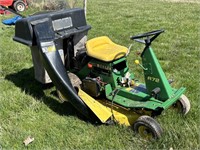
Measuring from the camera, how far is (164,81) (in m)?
3.23

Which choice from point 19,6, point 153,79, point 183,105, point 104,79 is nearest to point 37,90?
point 104,79

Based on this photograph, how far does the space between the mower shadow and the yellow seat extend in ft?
2.57

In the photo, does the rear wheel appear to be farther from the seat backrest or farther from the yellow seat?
the seat backrest

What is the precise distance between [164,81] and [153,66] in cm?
19

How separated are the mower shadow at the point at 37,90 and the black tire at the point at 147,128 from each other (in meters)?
0.81

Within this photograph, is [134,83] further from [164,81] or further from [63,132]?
[63,132]

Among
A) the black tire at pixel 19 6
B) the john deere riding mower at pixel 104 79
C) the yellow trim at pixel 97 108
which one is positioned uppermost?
the john deere riding mower at pixel 104 79

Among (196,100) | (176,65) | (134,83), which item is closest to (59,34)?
(134,83)

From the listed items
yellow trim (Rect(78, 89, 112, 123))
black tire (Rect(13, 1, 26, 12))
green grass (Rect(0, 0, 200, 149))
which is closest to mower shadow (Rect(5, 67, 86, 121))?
green grass (Rect(0, 0, 200, 149))

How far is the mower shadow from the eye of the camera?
3.96 metres

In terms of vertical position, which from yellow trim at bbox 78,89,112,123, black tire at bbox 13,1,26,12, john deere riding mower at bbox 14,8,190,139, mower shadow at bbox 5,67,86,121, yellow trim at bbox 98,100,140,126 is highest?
john deere riding mower at bbox 14,8,190,139

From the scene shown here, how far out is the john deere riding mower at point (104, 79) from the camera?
3.24 metres

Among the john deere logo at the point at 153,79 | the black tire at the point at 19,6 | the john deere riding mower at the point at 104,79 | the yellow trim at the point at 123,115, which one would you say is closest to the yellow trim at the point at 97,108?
the john deere riding mower at the point at 104,79

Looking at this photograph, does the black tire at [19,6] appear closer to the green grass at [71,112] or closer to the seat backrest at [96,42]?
the green grass at [71,112]
